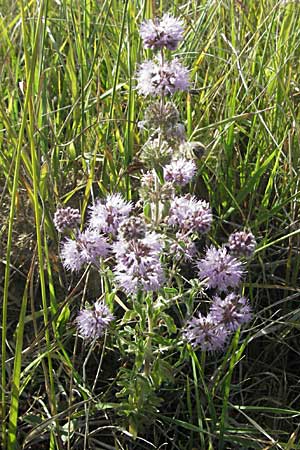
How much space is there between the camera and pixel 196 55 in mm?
1724

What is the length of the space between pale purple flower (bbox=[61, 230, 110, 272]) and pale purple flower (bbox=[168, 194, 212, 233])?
117 millimetres

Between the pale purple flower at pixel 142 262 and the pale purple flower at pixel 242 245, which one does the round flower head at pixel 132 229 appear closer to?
the pale purple flower at pixel 142 262

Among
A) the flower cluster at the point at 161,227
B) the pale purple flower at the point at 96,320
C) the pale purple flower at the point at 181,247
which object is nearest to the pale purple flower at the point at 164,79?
the flower cluster at the point at 161,227

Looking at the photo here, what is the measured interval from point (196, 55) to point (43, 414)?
94 centimetres

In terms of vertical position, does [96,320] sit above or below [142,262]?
below

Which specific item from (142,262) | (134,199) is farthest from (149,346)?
(134,199)

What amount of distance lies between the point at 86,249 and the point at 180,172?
196 millimetres

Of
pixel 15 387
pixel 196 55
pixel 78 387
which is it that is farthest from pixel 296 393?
pixel 196 55

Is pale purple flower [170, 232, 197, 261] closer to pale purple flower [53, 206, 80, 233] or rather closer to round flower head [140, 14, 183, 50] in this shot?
pale purple flower [53, 206, 80, 233]

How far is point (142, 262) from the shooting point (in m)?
1.03

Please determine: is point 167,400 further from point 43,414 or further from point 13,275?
point 13,275

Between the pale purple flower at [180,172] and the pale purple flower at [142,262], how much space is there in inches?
4.4

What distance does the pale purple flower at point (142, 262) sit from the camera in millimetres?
1032

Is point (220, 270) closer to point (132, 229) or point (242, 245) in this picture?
point (242, 245)
